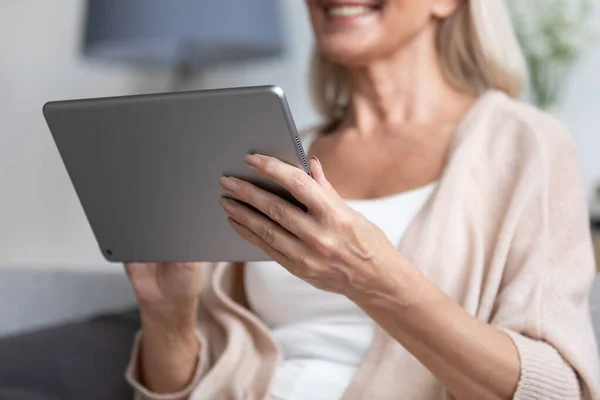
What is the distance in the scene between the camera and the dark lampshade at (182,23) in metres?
1.78

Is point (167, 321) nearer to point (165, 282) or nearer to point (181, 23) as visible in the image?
point (165, 282)

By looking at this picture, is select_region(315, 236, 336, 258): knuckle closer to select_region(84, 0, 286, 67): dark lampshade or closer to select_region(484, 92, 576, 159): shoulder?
select_region(484, 92, 576, 159): shoulder

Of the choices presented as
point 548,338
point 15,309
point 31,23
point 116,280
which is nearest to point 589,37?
point 548,338

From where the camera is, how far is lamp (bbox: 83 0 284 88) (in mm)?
1780

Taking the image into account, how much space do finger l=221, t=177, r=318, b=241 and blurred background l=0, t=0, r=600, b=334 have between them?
685 millimetres

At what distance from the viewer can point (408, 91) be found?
119 cm

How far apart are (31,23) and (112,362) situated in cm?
155

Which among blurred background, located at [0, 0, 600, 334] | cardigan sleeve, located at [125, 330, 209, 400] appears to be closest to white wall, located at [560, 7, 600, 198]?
blurred background, located at [0, 0, 600, 334]

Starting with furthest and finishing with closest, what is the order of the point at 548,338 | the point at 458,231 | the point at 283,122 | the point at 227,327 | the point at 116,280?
the point at 116,280 → the point at 227,327 → the point at 458,231 → the point at 548,338 → the point at 283,122

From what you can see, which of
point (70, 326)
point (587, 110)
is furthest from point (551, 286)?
point (587, 110)

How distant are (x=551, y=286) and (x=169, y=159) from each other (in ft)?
1.52

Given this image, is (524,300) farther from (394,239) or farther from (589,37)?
(589,37)

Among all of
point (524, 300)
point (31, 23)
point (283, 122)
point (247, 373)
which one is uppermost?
point (283, 122)

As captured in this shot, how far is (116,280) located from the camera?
1339 millimetres
